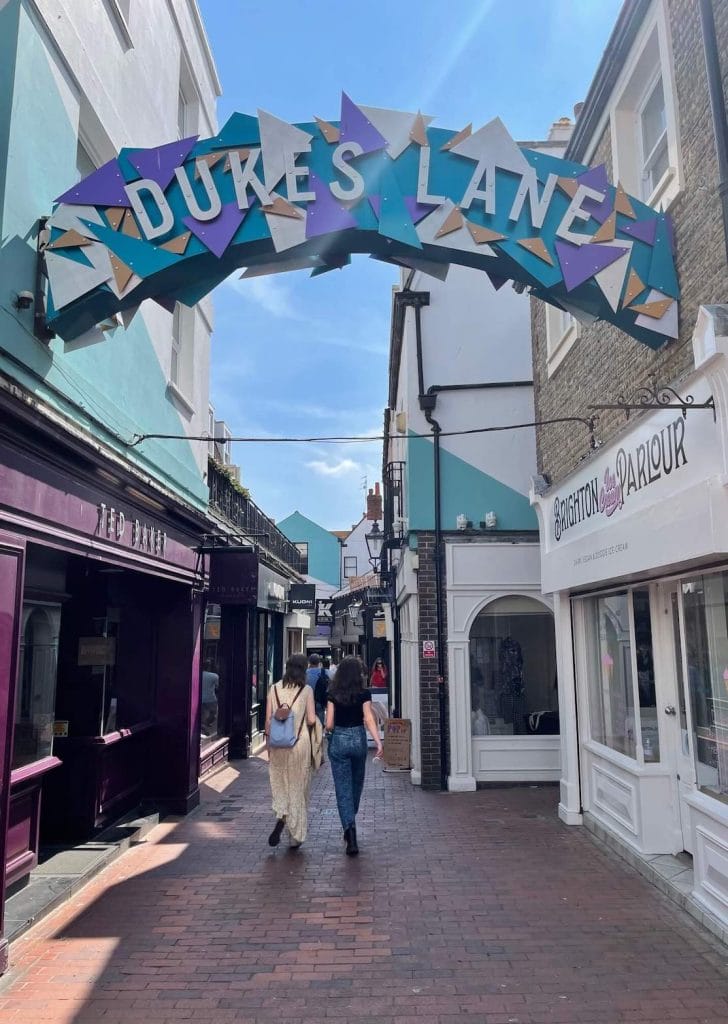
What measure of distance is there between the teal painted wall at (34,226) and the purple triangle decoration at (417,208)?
2.60 metres

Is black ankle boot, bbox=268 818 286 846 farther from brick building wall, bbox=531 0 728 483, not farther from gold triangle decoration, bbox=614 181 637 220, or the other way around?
gold triangle decoration, bbox=614 181 637 220

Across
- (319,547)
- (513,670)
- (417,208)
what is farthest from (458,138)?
A: (319,547)

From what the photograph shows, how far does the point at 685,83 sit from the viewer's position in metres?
5.43

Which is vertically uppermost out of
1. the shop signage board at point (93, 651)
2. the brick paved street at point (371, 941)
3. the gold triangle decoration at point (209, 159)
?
the gold triangle decoration at point (209, 159)

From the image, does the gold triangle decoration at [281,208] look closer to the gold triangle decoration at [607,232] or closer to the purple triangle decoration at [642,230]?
the gold triangle decoration at [607,232]

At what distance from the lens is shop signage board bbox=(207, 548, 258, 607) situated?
33.4ft

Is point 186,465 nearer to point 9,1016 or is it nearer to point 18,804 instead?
point 18,804

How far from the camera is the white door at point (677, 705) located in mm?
5848

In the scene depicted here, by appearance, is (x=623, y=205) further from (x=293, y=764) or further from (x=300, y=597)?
(x=300, y=597)

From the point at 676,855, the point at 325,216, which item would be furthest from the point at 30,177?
the point at 676,855

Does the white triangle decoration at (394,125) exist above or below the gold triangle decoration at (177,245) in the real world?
above

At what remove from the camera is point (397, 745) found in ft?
38.7

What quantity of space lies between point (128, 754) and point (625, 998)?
578 cm

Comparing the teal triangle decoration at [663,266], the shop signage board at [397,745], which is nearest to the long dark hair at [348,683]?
the teal triangle decoration at [663,266]
